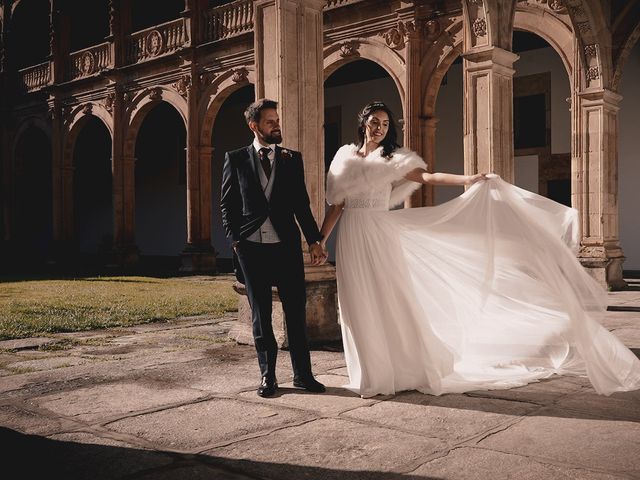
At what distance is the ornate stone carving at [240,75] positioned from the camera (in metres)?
15.6

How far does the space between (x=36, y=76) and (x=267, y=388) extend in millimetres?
19968

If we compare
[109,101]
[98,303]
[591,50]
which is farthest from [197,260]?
[591,50]

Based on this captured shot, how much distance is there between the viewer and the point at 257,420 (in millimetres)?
3098

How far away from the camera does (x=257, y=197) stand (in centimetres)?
376

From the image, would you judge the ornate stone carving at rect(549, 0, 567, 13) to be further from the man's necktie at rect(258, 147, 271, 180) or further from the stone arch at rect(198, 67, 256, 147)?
the man's necktie at rect(258, 147, 271, 180)

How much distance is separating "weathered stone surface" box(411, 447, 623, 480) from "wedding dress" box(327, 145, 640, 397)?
106 cm

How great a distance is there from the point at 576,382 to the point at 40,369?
3.20 meters

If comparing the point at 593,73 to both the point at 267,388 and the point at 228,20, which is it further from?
the point at 228,20

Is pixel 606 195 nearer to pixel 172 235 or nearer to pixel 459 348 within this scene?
pixel 459 348

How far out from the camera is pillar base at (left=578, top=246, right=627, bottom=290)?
10117 millimetres

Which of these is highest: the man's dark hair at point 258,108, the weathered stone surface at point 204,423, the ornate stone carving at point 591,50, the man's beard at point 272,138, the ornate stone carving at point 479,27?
the ornate stone carving at point 591,50

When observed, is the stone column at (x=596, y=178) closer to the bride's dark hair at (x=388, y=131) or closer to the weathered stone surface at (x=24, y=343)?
the bride's dark hair at (x=388, y=131)

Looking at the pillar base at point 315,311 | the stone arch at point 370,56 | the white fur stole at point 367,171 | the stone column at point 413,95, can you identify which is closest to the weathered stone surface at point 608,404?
the white fur stole at point 367,171

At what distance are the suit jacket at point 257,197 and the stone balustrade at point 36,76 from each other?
18.5 metres
